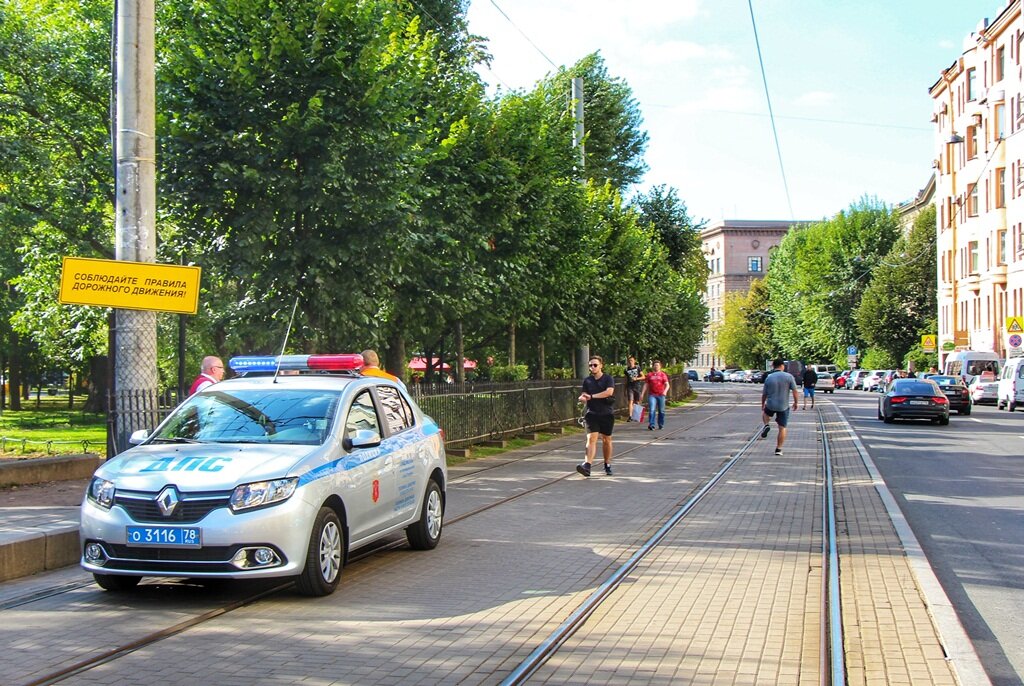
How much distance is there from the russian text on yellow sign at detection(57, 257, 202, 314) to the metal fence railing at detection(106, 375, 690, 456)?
0.97 meters

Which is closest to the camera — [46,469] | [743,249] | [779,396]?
[46,469]

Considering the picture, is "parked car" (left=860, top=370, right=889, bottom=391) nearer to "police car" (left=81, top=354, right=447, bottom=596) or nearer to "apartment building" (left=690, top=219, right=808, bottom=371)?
"apartment building" (left=690, top=219, right=808, bottom=371)

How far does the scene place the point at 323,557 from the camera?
25.2 ft

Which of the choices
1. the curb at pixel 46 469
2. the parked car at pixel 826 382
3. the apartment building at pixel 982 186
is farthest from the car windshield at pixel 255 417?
the parked car at pixel 826 382

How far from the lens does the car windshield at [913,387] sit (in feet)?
104

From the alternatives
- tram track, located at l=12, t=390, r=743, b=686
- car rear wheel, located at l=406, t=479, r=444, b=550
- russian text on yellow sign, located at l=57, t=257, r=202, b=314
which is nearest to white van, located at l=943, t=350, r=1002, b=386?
tram track, located at l=12, t=390, r=743, b=686

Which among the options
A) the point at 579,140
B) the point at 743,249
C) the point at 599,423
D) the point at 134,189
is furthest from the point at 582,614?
the point at 743,249

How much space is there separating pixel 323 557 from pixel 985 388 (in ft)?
149

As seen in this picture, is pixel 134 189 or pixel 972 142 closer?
pixel 134 189

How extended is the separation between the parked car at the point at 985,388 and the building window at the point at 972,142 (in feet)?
74.4

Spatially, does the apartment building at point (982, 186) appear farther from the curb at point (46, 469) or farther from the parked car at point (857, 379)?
the curb at point (46, 469)

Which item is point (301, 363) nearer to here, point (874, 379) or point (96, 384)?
point (96, 384)

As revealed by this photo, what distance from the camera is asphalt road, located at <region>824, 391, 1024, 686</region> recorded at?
688 cm

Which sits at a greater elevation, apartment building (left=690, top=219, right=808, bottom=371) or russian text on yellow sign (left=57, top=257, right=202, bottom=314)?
apartment building (left=690, top=219, right=808, bottom=371)
